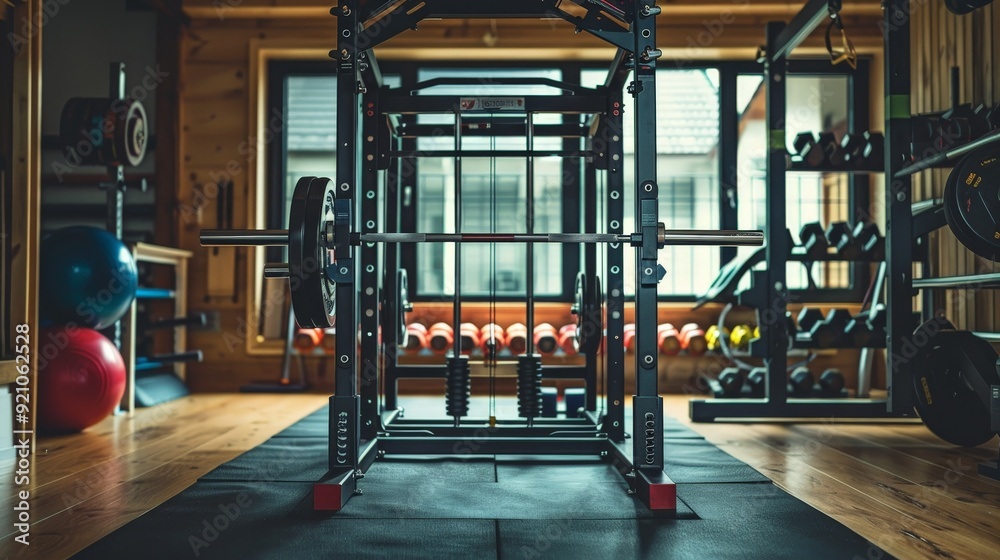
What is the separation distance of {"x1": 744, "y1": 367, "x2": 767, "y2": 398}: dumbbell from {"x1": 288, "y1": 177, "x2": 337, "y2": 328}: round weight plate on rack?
2.31m

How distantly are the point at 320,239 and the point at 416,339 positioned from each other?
85.6 inches

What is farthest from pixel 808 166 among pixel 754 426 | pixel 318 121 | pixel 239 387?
pixel 239 387

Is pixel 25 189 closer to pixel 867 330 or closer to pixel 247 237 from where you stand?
pixel 247 237

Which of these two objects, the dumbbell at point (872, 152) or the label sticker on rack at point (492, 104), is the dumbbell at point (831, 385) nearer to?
the dumbbell at point (872, 152)

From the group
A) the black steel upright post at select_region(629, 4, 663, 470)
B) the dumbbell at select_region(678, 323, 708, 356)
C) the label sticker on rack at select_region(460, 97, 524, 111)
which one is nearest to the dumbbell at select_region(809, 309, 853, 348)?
the dumbbell at select_region(678, 323, 708, 356)

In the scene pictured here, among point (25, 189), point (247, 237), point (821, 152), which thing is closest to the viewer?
point (247, 237)

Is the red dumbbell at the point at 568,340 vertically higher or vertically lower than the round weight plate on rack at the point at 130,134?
lower

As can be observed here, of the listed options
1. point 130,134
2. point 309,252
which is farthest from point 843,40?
point 130,134

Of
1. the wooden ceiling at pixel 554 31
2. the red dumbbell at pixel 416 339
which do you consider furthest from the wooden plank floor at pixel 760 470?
the wooden ceiling at pixel 554 31

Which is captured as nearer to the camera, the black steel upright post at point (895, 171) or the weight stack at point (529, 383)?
the weight stack at point (529, 383)

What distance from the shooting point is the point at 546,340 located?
159 inches

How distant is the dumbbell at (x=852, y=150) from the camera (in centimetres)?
333

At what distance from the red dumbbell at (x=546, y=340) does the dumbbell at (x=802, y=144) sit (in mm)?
1490

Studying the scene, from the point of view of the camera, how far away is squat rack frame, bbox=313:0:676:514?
2020 millimetres
